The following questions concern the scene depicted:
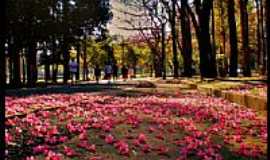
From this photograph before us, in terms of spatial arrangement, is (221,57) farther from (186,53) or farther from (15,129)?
(15,129)

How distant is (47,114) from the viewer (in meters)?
11.3

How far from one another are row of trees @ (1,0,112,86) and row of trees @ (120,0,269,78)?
184 inches

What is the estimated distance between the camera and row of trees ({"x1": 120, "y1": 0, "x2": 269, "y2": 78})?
34125 millimetres

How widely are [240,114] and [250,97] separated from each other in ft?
5.52

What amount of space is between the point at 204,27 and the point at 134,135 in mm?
25463

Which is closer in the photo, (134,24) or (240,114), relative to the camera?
(240,114)

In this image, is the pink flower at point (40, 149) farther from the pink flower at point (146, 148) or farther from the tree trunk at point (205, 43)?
the tree trunk at point (205, 43)

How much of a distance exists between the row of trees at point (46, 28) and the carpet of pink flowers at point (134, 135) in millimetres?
19251

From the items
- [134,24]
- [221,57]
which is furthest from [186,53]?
[134,24]

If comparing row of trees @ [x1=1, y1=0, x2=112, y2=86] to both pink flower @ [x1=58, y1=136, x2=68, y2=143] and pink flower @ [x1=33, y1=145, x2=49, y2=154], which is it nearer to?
pink flower @ [x1=58, y1=136, x2=68, y2=143]

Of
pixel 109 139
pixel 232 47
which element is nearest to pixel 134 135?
pixel 109 139

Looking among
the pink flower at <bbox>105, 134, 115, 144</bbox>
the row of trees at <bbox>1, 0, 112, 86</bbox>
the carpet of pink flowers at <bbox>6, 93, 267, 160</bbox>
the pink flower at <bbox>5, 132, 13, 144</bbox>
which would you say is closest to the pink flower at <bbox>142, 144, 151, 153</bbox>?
the carpet of pink flowers at <bbox>6, 93, 267, 160</bbox>

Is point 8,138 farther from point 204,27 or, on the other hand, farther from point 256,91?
point 204,27

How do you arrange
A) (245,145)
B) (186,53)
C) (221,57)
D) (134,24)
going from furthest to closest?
(134,24), (221,57), (186,53), (245,145)
